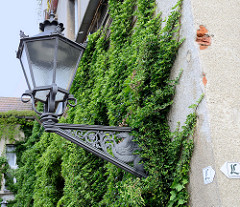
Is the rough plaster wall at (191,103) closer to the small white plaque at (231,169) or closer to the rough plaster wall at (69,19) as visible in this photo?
the small white plaque at (231,169)

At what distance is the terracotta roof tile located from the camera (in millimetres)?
17250

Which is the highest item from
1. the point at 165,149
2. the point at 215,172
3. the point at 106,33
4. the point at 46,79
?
the point at 106,33

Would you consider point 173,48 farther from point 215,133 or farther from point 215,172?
point 215,172

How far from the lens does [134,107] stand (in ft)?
13.9

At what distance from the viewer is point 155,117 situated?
398 centimetres

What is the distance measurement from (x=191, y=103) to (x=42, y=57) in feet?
5.01

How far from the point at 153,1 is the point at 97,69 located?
194 cm

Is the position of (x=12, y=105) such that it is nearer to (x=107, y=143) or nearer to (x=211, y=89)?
(x=107, y=143)

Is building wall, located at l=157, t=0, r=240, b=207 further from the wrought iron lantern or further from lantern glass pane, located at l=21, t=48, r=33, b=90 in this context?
lantern glass pane, located at l=21, t=48, r=33, b=90

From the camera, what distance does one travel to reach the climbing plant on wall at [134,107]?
141 inches

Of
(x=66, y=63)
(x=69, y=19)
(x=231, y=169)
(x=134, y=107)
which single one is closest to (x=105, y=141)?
(x=134, y=107)

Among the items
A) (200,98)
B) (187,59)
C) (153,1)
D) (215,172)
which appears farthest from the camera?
(153,1)

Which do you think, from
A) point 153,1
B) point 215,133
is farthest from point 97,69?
point 215,133

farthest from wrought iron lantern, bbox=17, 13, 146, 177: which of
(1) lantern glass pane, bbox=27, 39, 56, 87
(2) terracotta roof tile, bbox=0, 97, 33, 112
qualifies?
(2) terracotta roof tile, bbox=0, 97, 33, 112
